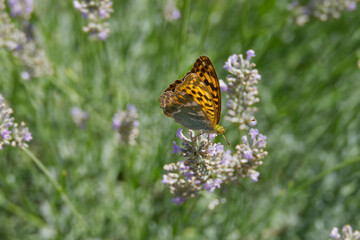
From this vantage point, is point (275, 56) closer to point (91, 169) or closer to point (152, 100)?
point (152, 100)

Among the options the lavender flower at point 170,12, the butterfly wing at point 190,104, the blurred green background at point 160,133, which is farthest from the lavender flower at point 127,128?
the lavender flower at point 170,12

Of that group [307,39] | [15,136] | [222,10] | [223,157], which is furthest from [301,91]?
[15,136]

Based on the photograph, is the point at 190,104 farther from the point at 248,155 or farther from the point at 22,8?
the point at 22,8

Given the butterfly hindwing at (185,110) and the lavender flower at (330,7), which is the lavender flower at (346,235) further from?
the lavender flower at (330,7)

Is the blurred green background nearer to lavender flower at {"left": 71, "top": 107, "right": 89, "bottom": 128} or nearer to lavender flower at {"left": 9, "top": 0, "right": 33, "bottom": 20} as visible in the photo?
lavender flower at {"left": 71, "top": 107, "right": 89, "bottom": 128}

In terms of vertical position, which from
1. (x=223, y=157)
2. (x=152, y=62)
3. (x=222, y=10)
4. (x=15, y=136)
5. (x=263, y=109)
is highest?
(x=222, y=10)

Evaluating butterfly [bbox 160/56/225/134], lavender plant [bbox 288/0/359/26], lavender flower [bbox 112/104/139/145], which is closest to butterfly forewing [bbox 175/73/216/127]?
butterfly [bbox 160/56/225/134]
